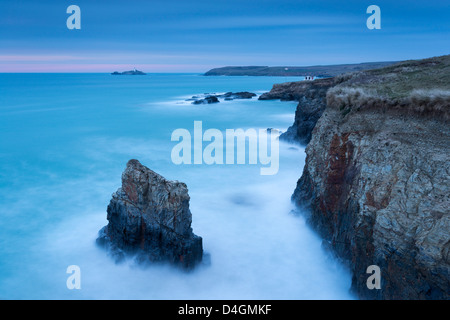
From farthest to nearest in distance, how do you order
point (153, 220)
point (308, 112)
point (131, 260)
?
point (308, 112), point (131, 260), point (153, 220)

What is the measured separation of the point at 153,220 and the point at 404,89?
9263 millimetres

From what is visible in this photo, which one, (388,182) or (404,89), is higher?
(404,89)

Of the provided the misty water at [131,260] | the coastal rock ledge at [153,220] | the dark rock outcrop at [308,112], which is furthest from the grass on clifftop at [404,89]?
the dark rock outcrop at [308,112]

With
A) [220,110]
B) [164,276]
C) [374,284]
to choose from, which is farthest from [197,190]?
[220,110]

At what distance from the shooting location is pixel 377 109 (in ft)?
37.6

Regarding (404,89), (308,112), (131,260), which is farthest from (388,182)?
(308,112)

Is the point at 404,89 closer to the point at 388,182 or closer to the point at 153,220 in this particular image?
the point at 388,182

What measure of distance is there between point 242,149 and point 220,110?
2253cm

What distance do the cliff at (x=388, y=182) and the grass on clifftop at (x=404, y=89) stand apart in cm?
3

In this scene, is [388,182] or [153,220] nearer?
[388,182]

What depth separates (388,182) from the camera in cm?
902

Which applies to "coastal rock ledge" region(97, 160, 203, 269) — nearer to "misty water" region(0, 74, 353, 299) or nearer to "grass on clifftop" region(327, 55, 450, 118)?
"misty water" region(0, 74, 353, 299)
